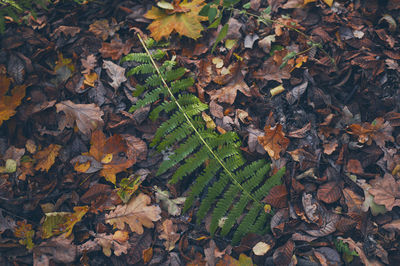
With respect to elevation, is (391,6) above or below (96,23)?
above

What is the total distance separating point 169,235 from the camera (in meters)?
2.42

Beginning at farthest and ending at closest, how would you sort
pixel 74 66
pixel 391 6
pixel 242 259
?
pixel 74 66, pixel 391 6, pixel 242 259

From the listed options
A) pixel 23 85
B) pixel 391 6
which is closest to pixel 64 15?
pixel 23 85

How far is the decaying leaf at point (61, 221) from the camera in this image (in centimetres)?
245

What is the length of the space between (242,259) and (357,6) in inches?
96.1

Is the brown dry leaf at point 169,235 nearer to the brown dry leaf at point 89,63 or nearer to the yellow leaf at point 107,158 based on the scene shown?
the yellow leaf at point 107,158

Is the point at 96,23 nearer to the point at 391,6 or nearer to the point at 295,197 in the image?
the point at 295,197

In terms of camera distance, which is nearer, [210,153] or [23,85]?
[210,153]

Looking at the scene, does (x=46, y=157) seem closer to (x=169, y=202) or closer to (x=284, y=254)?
(x=169, y=202)

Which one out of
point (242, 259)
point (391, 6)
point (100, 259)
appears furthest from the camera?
point (391, 6)

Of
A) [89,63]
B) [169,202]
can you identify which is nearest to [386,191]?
[169,202]

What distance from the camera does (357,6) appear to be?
9.18ft

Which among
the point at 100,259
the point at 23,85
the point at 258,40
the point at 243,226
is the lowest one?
the point at 100,259

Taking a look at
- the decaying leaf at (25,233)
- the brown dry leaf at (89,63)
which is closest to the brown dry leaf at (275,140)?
the brown dry leaf at (89,63)
